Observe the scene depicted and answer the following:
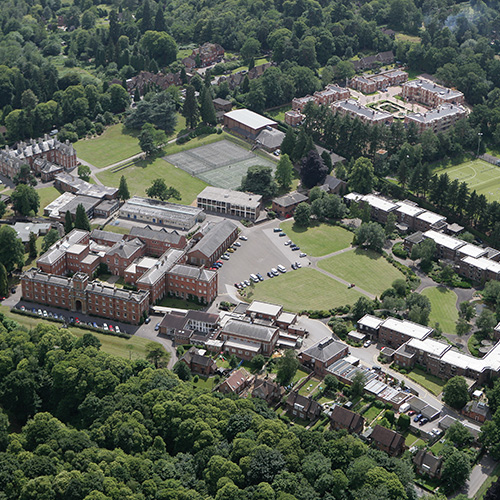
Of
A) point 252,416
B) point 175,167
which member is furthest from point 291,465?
point 175,167

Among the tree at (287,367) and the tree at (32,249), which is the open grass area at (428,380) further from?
the tree at (32,249)

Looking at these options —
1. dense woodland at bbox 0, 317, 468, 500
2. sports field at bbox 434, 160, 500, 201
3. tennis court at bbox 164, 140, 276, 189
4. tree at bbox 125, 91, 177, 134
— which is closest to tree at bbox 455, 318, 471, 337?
dense woodland at bbox 0, 317, 468, 500

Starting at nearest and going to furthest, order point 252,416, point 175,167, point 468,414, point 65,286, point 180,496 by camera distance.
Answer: point 180,496
point 252,416
point 468,414
point 65,286
point 175,167

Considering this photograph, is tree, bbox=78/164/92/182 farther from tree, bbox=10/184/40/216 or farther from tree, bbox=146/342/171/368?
tree, bbox=146/342/171/368

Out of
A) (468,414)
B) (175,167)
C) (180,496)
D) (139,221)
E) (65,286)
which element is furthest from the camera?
(175,167)

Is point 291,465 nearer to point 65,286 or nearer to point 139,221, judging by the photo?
point 65,286
